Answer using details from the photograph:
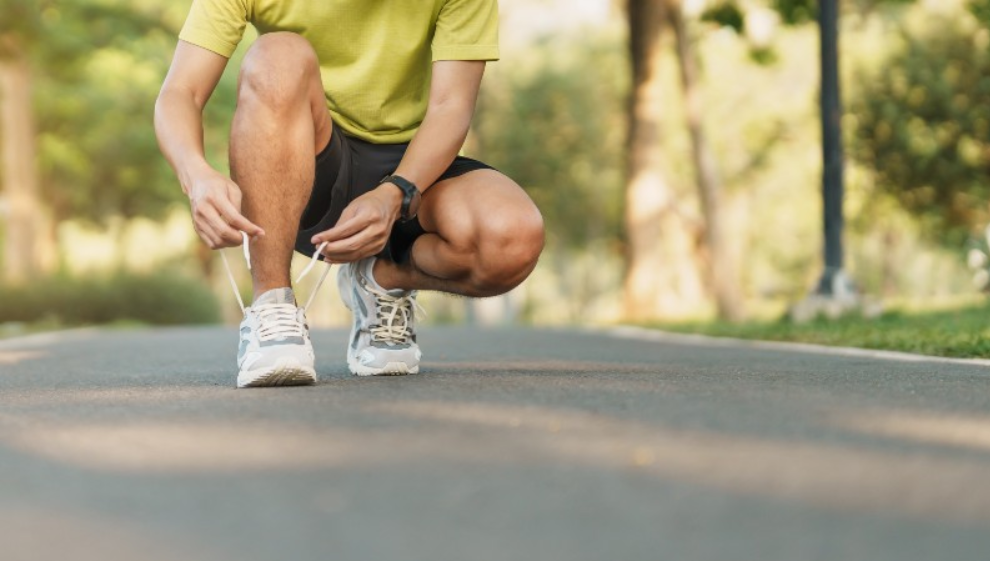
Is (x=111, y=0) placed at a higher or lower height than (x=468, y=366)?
higher

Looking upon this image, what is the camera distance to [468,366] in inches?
211

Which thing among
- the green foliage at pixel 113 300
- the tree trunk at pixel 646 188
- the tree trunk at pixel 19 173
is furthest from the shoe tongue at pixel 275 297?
the tree trunk at pixel 19 173

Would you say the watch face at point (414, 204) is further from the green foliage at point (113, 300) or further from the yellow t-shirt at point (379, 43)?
the green foliage at point (113, 300)

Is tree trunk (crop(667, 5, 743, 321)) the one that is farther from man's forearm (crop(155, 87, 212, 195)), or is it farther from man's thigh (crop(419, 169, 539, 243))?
man's forearm (crop(155, 87, 212, 195))

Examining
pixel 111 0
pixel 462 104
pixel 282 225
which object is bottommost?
pixel 282 225

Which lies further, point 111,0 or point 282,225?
point 111,0

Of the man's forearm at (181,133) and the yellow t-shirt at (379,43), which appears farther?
the yellow t-shirt at (379,43)

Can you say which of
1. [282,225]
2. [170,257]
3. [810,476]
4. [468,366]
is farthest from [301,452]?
[170,257]

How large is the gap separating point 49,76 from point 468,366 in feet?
72.5

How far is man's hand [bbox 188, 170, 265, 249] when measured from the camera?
154 inches

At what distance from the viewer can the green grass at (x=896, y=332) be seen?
6.22 metres

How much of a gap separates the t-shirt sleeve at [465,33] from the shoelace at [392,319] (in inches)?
32.0

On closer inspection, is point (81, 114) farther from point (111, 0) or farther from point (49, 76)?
point (111, 0)

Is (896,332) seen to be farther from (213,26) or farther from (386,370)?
(213,26)
